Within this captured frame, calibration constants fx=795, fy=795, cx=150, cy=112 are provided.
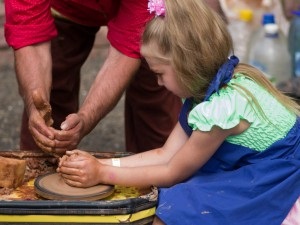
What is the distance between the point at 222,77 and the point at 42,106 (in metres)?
0.62

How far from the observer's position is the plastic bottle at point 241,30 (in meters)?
5.08

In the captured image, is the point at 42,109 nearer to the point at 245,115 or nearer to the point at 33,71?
the point at 33,71

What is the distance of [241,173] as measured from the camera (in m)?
2.50

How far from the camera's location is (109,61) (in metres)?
3.09

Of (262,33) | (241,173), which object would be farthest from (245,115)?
(262,33)

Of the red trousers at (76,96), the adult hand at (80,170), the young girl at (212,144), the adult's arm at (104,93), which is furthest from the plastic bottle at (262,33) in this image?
the adult hand at (80,170)

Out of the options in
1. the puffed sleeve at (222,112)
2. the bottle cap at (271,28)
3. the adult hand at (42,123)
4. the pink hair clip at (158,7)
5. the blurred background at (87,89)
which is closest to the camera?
the puffed sleeve at (222,112)

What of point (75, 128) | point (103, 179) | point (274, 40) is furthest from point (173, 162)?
point (274, 40)

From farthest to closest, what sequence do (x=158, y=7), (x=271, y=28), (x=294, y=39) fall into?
1. (x=294, y=39)
2. (x=271, y=28)
3. (x=158, y=7)

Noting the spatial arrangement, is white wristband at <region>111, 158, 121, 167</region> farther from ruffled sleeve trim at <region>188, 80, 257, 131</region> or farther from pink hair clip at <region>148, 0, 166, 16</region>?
pink hair clip at <region>148, 0, 166, 16</region>

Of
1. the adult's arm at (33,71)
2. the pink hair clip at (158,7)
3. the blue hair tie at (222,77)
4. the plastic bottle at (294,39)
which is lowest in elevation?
the plastic bottle at (294,39)

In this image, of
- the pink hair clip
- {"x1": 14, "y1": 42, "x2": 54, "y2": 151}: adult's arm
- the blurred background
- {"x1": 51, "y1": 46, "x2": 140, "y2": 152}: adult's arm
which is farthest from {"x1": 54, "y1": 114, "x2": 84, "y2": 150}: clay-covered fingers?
the blurred background

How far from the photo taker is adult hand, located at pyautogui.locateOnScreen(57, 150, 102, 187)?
98.5 inches

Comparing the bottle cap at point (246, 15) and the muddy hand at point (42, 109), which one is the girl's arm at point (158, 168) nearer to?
the muddy hand at point (42, 109)
